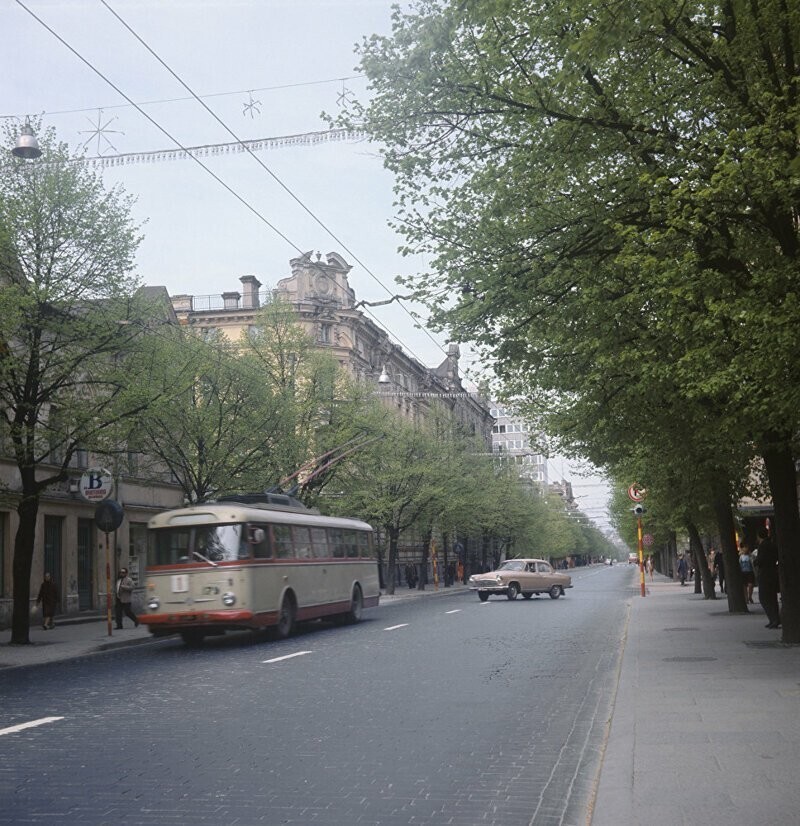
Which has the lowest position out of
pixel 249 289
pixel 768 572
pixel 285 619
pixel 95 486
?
pixel 285 619

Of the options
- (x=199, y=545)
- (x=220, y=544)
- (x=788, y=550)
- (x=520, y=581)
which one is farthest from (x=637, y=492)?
(x=199, y=545)

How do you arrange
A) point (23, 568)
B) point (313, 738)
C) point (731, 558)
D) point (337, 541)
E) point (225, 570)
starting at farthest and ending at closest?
point (337, 541) < point (731, 558) < point (23, 568) < point (225, 570) < point (313, 738)

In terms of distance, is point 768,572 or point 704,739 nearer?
point 704,739

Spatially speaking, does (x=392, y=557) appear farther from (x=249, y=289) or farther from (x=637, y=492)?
(x=637, y=492)

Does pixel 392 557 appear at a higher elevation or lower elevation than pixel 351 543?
lower

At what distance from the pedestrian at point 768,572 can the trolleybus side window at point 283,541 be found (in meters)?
9.71

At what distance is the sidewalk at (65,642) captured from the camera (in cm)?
1994

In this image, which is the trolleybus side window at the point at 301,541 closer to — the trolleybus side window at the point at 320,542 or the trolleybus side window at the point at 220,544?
the trolleybus side window at the point at 320,542

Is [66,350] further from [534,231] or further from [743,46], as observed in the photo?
[743,46]

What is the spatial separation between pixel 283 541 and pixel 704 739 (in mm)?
15367

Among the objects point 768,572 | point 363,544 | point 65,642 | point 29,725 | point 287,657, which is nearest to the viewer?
point 29,725

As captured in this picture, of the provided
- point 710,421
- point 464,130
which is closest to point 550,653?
point 710,421

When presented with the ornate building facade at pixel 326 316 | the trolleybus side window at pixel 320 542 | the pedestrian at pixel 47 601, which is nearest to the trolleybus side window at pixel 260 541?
the trolleybus side window at pixel 320 542

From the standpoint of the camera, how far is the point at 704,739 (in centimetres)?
851
